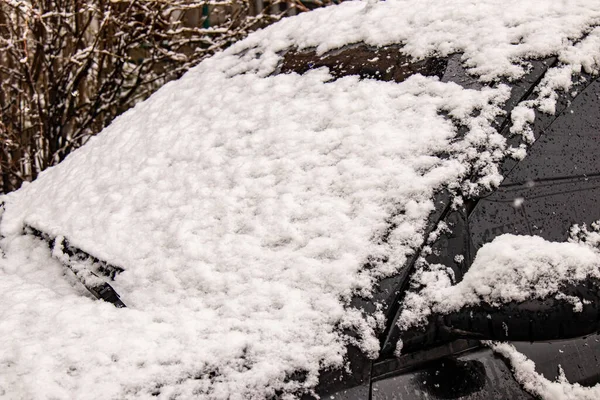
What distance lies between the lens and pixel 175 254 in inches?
57.3

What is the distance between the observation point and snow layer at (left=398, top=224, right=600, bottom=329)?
3.64 feet

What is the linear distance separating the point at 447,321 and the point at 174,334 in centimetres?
55

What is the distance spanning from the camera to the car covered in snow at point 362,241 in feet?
3.67

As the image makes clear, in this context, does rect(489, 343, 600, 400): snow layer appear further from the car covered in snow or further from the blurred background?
the blurred background

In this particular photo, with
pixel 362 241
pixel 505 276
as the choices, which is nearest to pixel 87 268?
pixel 362 241

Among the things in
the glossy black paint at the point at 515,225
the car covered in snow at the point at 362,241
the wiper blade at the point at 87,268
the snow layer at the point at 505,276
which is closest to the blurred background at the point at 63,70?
the wiper blade at the point at 87,268

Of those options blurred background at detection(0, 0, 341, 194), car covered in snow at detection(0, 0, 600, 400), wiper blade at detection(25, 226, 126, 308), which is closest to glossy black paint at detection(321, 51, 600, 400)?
car covered in snow at detection(0, 0, 600, 400)

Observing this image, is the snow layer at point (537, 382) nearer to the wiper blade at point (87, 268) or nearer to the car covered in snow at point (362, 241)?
the car covered in snow at point (362, 241)

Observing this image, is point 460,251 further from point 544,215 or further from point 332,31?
point 332,31

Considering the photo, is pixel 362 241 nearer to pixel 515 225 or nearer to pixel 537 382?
pixel 515 225

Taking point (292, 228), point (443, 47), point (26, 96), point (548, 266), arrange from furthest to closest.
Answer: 1. point (26, 96)
2. point (443, 47)
3. point (292, 228)
4. point (548, 266)

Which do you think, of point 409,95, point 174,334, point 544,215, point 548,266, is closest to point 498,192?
point 544,215

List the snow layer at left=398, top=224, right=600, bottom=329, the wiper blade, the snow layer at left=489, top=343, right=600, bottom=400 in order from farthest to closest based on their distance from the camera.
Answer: the wiper blade → the snow layer at left=489, top=343, right=600, bottom=400 → the snow layer at left=398, top=224, right=600, bottom=329

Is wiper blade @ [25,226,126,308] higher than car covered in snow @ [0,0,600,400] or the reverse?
the reverse
